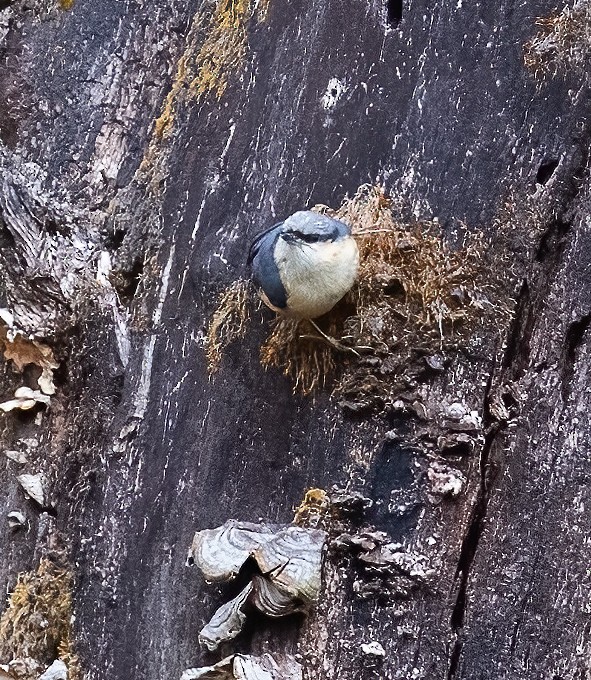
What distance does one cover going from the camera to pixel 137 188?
1.40 m

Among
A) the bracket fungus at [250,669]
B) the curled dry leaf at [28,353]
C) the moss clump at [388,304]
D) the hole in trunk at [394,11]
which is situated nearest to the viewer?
the bracket fungus at [250,669]

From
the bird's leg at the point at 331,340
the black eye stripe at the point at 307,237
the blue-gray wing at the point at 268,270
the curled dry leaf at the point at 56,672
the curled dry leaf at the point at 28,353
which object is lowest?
the curled dry leaf at the point at 56,672

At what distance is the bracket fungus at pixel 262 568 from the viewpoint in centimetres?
106

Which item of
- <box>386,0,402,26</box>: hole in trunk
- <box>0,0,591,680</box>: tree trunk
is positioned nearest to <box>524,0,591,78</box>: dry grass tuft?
<box>0,0,591,680</box>: tree trunk

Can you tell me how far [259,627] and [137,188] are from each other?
0.77 m

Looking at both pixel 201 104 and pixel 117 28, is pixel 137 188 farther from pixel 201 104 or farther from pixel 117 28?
pixel 117 28

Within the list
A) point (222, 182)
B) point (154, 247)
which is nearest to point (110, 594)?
point (154, 247)

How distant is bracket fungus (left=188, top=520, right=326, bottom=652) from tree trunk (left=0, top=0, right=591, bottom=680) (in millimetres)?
37

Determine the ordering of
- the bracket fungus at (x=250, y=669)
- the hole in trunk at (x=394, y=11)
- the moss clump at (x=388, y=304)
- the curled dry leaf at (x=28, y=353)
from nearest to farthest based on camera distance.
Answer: the bracket fungus at (x=250, y=669)
the moss clump at (x=388, y=304)
the hole in trunk at (x=394, y=11)
the curled dry leaf at (x=28, y=353)

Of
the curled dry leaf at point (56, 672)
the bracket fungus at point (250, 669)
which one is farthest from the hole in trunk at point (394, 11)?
the curled dry leaf at point (56, 672)

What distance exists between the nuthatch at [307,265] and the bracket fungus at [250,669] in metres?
0.48

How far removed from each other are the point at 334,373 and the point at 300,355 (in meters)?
0.06

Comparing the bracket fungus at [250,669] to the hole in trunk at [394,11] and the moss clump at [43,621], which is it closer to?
the moss clump at [43,621]

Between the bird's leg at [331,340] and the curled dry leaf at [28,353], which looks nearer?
the bird's leg at [331,340]
